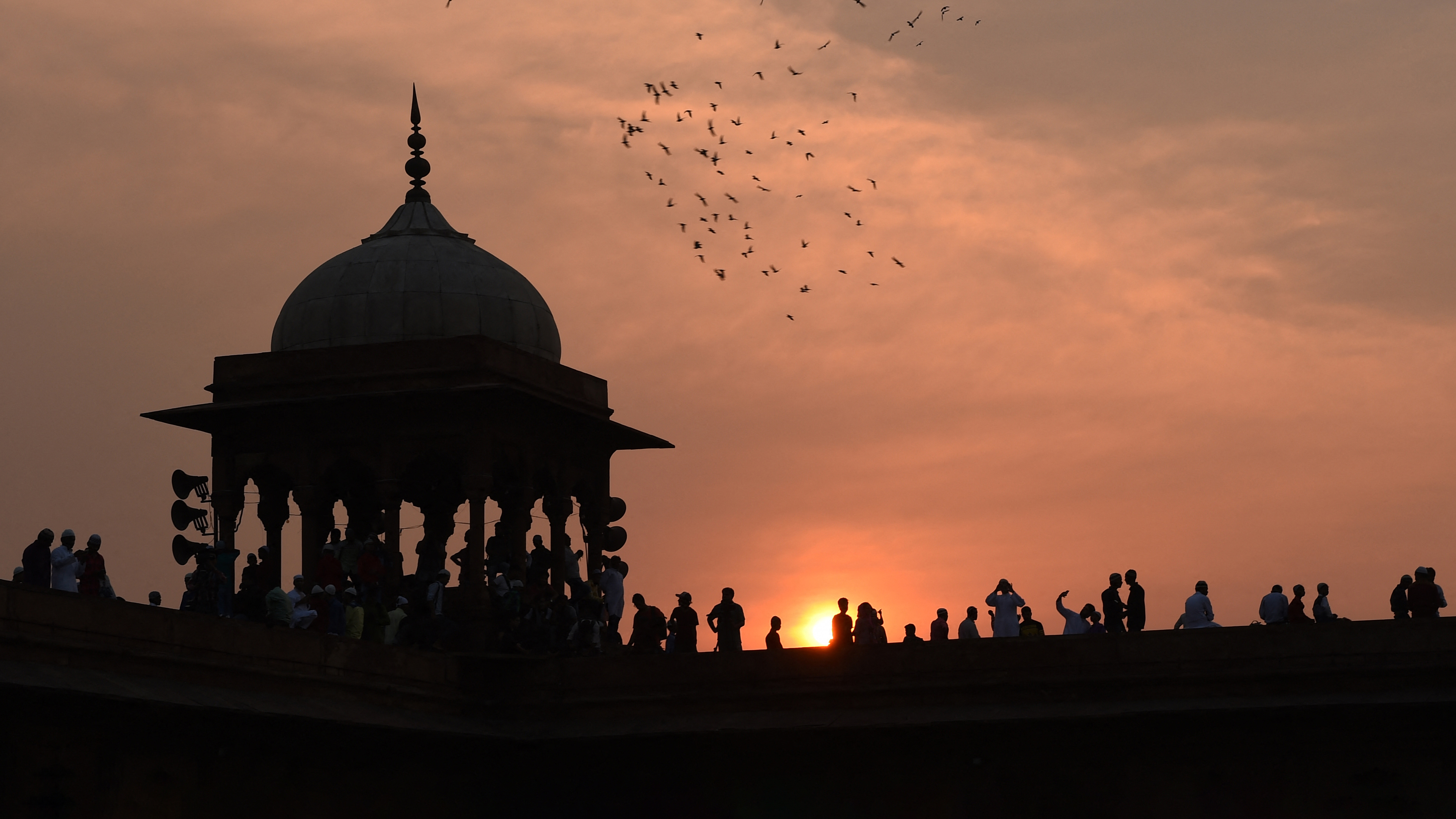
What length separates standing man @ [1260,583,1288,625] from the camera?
27.1 meters

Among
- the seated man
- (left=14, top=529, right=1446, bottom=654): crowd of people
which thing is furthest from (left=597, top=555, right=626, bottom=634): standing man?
the seated man

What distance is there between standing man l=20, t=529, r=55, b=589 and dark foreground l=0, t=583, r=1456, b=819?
111cm

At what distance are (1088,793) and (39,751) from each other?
35.9 ft

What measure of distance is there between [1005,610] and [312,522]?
9.58m

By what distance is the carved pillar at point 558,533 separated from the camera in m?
33.0

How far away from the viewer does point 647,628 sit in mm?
28875

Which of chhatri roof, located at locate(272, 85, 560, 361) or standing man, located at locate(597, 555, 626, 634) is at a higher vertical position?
chhatri roof, located at locate(272, 85, 560, 361)

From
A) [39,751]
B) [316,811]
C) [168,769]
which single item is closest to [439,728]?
[316,811]

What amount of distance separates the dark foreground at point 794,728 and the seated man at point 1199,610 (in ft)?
1.91

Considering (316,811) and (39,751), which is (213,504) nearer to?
(316,811)

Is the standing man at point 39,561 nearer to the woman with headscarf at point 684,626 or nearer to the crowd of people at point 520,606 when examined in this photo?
the crowd of people at point 520,606

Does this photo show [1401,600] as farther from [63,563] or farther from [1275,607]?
[63,563]

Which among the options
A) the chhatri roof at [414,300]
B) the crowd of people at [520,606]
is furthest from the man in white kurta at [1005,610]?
the chhatri roof at [414,300]

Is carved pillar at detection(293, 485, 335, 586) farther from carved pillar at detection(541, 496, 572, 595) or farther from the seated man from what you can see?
the seated man
